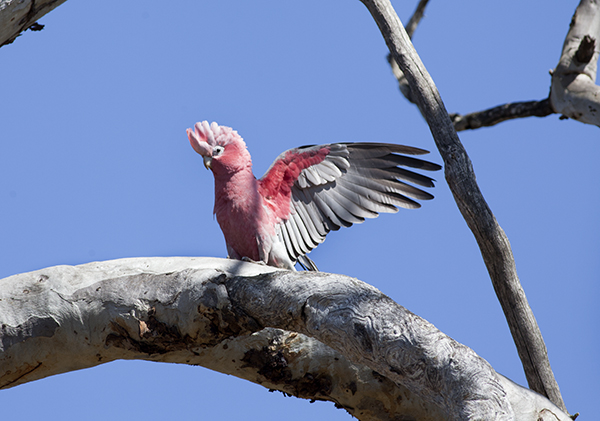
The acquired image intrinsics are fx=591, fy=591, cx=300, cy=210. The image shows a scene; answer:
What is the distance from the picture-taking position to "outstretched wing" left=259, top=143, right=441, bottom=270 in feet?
13.3

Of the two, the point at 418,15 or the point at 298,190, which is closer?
the point at 298,190

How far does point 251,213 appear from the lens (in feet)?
12.8

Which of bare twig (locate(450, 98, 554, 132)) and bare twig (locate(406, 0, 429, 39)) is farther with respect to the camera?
bare twig (locate(406, 0, 429, 39))

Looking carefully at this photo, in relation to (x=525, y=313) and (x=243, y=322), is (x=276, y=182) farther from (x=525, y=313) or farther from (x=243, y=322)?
(x=525, y=313)

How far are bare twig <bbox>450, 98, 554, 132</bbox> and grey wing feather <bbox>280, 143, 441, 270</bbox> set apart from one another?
2.31 m

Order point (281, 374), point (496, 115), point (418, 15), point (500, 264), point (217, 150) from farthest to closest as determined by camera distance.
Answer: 1. point (418, 15)
2. point (496, 115)
3. point (217, 150)
4. point (500, 264)
5. point (281, 374)

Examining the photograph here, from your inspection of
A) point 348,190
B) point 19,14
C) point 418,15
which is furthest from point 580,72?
point 19,14

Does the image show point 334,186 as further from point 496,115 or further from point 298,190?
point 496,115

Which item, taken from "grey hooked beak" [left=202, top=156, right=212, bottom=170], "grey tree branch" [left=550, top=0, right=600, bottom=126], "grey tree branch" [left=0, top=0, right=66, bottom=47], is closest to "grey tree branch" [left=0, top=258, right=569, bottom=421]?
"grey hooked beak" [left=202, top=156, right=212, bottom=170]

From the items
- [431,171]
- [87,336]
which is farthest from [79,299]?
[431,171]

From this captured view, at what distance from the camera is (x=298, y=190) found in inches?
165

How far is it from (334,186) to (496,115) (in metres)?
2.74

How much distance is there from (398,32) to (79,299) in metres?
2.50

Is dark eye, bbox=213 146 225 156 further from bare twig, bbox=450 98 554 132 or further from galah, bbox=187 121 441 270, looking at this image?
bare twig, bbox=450 98 554 132
